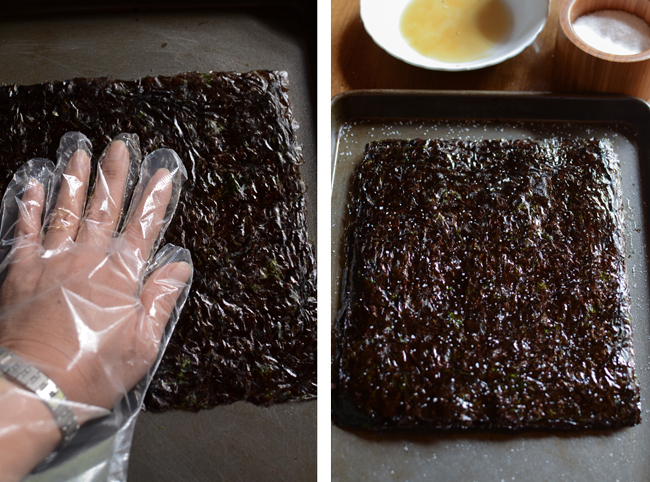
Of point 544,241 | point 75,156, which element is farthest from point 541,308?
point 75,156

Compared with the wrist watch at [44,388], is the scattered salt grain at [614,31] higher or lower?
higher

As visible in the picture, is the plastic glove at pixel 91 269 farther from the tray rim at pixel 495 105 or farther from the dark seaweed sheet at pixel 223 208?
the tray rim at pixel 495 105

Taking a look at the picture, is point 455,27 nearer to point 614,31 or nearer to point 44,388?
point 614,31

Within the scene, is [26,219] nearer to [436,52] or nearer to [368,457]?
[368,457]

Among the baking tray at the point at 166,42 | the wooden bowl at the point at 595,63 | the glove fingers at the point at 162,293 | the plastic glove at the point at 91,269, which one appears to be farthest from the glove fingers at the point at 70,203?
the wooden bowl at the point at 595,63

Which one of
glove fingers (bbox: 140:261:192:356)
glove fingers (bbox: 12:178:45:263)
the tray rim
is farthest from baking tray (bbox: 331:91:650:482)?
glove fingers (bbox: 12:178:45:263)

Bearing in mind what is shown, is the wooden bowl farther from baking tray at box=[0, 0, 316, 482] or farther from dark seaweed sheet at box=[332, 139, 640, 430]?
baking tray at box=[0, 0, 316, 482]

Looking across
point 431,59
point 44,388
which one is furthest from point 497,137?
point 44,388
